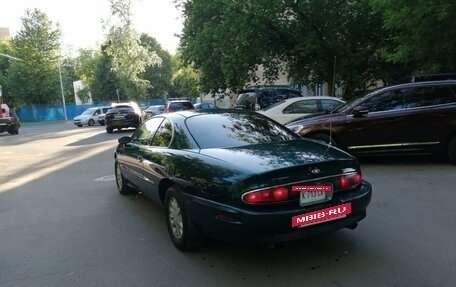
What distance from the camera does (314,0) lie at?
53.4ft

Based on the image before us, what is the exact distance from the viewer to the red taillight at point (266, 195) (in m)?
3.94

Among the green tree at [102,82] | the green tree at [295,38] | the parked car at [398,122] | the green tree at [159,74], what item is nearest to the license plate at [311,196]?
the parked car at [398,122]

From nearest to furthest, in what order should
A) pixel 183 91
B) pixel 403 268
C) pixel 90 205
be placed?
1. pixel 403 268
2. pixel 90 205
3. pixel 183 91

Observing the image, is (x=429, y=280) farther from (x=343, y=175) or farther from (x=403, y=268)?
(x=343, y=175)

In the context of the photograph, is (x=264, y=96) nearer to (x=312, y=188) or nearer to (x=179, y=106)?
(x=179, y=106)

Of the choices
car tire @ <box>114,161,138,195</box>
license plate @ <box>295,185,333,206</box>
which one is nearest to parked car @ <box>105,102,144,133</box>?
car tire @ <box>114,161,138,195</box>

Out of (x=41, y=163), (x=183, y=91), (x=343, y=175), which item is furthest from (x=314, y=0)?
(x=183, y=91)

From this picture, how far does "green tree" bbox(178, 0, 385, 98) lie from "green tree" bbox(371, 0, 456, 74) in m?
3.41

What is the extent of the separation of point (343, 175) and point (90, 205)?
14.0 feet

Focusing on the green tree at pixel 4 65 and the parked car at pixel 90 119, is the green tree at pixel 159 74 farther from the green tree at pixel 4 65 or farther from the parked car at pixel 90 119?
the parked car at pixel 90 119

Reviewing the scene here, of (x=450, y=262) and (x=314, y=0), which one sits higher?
(x=314, y=0)

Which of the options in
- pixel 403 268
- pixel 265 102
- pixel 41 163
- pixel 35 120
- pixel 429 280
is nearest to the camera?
pixel 429 280

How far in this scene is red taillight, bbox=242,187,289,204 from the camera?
3.94 meters

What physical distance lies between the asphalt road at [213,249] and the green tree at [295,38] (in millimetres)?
9697
